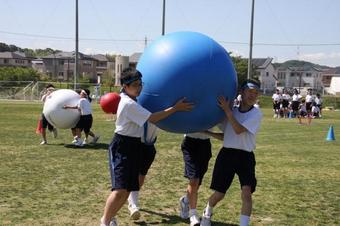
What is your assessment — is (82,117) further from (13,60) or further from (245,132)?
(13,60)

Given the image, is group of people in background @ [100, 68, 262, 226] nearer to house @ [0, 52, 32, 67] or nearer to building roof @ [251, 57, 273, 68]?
building roof @ [251, 57, 273, 68]

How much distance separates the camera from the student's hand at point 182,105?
4.43 metres

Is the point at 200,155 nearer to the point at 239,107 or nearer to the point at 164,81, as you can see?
the point at 239,107

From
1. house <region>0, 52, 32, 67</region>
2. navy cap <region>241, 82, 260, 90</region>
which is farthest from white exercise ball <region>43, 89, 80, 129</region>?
house <region>0, 52, 32, 67</region>

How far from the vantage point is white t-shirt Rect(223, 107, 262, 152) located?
497 centimetres

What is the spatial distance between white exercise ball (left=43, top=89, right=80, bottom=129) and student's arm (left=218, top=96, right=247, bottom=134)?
25.6 feet

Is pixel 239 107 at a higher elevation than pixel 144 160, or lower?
higher

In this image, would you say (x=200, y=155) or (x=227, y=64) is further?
(x=200, y=155)

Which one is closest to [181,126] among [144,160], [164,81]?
[164,81]

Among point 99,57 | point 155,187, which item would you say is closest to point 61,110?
point 155,187

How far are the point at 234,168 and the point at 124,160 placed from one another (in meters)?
1.18

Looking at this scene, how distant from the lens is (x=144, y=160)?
5.80 meters

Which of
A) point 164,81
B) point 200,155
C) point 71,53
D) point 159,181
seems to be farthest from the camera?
point 71,53

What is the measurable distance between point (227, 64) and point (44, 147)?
804cm
